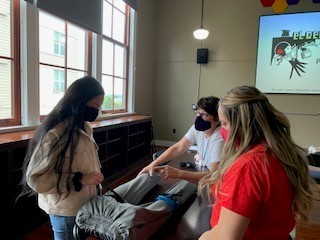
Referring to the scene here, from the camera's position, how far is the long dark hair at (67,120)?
47.9 inches

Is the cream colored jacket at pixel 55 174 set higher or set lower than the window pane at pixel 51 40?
lower

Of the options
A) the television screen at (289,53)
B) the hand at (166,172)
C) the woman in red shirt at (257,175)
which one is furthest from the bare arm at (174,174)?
the television screen at (289,53)

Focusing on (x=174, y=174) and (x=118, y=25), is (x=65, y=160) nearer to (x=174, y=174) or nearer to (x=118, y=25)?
(x=174, y=174)

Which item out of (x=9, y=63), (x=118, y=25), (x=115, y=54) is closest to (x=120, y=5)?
(x=118, y=25)

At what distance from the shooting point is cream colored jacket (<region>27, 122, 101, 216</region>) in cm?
118

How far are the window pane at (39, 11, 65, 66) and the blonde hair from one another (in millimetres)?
2893

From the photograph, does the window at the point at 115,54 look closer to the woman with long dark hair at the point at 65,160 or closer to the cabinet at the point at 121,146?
the cabinet at the point at 121,146

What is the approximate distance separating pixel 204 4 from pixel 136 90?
98.4 inches

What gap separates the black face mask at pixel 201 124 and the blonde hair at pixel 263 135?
1024 millimetres

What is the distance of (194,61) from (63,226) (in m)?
5.20

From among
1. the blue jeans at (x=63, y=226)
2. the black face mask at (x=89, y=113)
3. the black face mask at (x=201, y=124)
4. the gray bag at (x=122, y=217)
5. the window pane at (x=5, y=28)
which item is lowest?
the blue jeans at (x=63, y=226)

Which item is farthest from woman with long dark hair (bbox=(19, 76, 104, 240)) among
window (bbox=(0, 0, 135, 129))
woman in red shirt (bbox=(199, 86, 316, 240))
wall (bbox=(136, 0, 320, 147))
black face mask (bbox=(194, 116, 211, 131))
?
wall (bbox=(136, 0, 320, 147))

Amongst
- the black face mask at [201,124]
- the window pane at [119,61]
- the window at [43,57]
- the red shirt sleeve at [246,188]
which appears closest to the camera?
the red shirt sleeve at [246,188]

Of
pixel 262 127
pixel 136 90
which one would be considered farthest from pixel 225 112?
pixel 136 90
